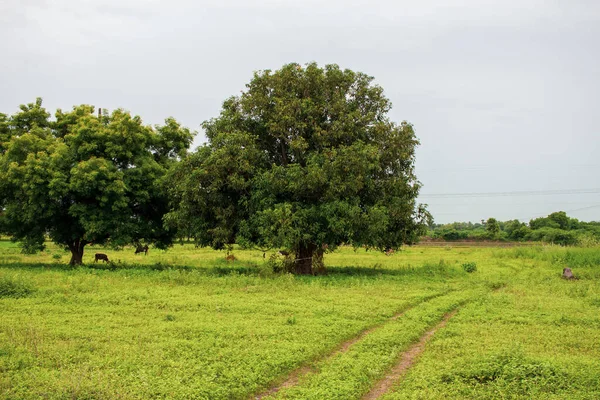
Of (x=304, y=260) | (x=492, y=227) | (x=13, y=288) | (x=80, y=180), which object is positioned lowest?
(x=13, y=288)

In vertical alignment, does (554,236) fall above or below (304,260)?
above

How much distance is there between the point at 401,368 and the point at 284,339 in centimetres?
261

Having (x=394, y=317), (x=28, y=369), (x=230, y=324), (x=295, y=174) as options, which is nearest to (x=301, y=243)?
(x=295, y=174)

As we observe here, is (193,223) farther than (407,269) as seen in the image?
No

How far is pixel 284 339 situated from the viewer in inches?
416

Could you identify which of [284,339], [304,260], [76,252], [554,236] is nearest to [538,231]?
[554,236]

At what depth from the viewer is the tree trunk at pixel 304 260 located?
77.6 feet

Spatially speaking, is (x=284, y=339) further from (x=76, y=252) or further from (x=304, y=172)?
(x=76, y=252)

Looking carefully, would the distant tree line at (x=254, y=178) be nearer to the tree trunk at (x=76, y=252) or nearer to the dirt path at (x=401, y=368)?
the tree trunk at (x=76, y=252)

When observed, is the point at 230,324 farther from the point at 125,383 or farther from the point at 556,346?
the point at 556,346

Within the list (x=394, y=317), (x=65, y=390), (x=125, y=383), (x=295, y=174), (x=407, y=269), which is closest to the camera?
(x=65, y=390)

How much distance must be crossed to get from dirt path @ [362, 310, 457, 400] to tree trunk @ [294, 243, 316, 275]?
11.5 meters

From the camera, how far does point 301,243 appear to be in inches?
907

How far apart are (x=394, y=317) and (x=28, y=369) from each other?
894 cm
